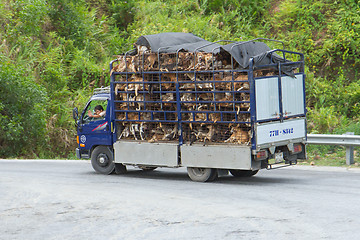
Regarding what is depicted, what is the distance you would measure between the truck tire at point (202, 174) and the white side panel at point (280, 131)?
4.59ft

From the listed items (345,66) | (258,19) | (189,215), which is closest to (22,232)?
(189,215)

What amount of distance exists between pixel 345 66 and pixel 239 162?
35.6 ft

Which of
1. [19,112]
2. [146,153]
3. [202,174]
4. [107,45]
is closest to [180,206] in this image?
[202,174]

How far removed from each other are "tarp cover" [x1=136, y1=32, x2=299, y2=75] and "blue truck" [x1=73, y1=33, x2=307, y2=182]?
2 centimetres

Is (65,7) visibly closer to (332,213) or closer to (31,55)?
(31,55)

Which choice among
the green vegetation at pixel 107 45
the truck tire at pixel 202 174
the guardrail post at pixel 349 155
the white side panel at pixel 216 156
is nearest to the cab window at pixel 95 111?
the white side panel at pixel 216 156

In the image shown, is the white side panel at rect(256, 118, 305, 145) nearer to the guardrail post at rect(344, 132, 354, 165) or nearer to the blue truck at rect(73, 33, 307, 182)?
the blue truck at rect(73, 33, 307, 182)

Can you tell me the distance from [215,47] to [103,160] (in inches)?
158

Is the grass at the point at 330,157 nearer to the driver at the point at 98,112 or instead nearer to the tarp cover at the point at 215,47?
the tarp cover at the point at 215,47

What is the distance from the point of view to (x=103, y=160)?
15133 mm

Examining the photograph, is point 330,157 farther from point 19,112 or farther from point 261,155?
point 19,112

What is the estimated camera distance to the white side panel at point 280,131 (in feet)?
41.8

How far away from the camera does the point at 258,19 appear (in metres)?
25.5

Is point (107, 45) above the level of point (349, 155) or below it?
above
